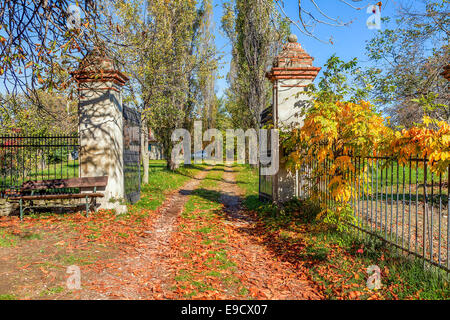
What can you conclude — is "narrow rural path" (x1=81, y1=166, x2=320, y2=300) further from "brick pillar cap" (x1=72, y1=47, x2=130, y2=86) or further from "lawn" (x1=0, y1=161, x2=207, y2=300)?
"brick pillar cap" (x1=72, y1=47, x2=130, y2=86)

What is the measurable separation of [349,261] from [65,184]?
619cm

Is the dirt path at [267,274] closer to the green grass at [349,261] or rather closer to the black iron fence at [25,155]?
the green grass at [349,261]

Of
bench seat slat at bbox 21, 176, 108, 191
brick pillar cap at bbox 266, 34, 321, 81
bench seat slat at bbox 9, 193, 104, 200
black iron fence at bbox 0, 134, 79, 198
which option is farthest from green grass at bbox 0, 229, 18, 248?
brick pillar cap at bbox 266, 34, 321, 81

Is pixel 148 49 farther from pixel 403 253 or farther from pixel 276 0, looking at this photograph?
pixel 403 253

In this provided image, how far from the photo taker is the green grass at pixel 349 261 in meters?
3.18

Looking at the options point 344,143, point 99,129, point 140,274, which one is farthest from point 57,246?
point 344,143

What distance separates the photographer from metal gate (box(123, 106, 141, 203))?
7.86m

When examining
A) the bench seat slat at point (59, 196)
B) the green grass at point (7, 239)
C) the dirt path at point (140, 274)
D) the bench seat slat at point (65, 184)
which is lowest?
the dirt path at point (140, 274)

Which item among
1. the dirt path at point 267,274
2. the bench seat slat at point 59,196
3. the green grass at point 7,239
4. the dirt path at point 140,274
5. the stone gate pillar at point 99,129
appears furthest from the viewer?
the stone gate pillar at point 99,129

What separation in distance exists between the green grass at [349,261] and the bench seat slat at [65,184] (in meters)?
4.24

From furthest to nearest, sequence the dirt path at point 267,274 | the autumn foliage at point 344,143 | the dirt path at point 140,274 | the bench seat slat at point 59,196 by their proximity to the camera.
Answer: the bench seat slat at point 59,196
the autumn foliage at point 344,143
the dirt path at point 267,274
the dirt path at point 140,274

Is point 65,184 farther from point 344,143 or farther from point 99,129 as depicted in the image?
point 344,143

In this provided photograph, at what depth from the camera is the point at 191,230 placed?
599 centimetres

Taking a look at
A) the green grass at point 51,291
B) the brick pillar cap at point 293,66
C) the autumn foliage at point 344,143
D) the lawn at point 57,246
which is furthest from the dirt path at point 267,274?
the brick pillar cap at point 293,66
